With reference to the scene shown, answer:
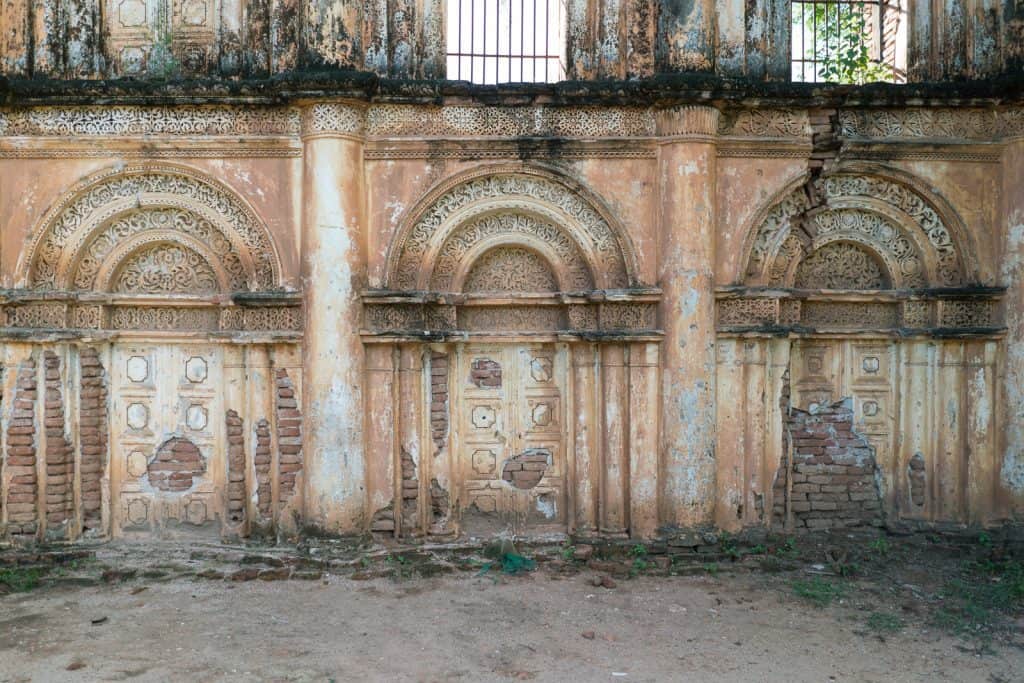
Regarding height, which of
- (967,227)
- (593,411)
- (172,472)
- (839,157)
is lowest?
(172,472)

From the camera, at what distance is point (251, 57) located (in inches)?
310

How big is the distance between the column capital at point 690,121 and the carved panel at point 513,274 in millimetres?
1750

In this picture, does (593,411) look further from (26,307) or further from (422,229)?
(26,307)

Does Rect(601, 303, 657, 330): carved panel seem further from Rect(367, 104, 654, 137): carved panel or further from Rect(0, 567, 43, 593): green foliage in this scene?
Rect(0, 567, 43, 593): green foliage

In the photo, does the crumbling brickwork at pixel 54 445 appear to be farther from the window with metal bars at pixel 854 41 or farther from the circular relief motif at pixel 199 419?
the window with metal bars at pixel 854 41

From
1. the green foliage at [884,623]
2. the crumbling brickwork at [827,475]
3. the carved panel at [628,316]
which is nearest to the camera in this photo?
the green foliage at [884,623]

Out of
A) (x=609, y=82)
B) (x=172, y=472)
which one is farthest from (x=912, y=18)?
(x=172, y=472)

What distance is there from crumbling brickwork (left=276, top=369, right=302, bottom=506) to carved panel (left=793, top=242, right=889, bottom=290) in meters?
5.07

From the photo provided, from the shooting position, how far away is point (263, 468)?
788 centimetres

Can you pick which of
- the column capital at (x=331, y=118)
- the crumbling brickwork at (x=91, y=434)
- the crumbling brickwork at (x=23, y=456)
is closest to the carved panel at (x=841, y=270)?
the column capital at (x=331, y=118)

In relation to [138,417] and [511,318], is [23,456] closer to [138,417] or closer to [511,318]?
[138,417]

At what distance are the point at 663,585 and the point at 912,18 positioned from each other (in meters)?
6.10

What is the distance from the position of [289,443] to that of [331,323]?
3.99ft

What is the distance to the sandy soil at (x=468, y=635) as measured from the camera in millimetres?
5570
